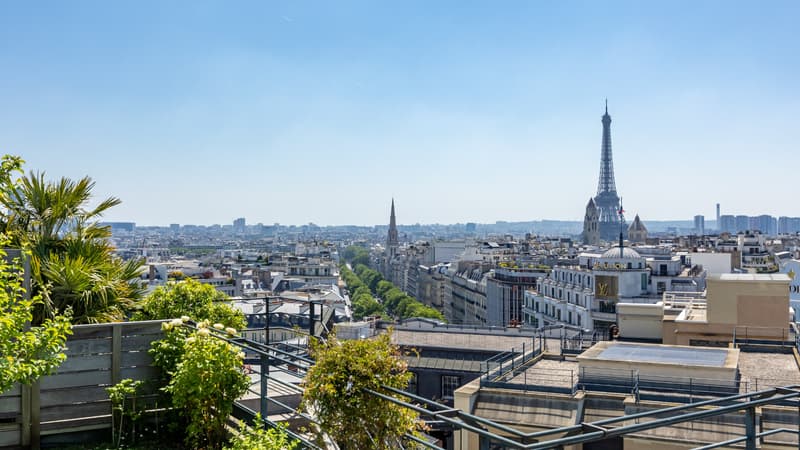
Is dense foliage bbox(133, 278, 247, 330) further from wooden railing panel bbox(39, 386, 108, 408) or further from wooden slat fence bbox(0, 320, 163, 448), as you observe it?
wooden railing panel bbox(39, 386, 108, 408)

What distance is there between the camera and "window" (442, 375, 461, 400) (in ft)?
111

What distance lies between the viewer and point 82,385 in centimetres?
805

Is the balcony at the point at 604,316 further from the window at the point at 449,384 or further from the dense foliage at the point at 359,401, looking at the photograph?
the dense foliage at the point at 359,401

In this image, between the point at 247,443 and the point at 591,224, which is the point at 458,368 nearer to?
the point at 247,443

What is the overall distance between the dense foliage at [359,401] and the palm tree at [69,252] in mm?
4620

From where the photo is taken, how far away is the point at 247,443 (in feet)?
18.6

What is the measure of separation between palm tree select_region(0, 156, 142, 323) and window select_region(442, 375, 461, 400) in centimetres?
2484

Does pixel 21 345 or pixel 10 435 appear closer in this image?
pixel 21 345

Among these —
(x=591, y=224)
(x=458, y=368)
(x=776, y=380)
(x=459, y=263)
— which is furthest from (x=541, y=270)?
(x=591, y=224)

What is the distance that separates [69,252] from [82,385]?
88.1 inches

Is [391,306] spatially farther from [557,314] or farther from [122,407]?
[122,407]

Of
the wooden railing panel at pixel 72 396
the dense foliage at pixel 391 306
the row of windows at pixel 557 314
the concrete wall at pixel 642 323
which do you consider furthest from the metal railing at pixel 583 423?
the dense foliage at pixel 391 306

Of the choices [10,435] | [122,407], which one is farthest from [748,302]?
[10,435]

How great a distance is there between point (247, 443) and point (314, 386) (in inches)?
27.3
